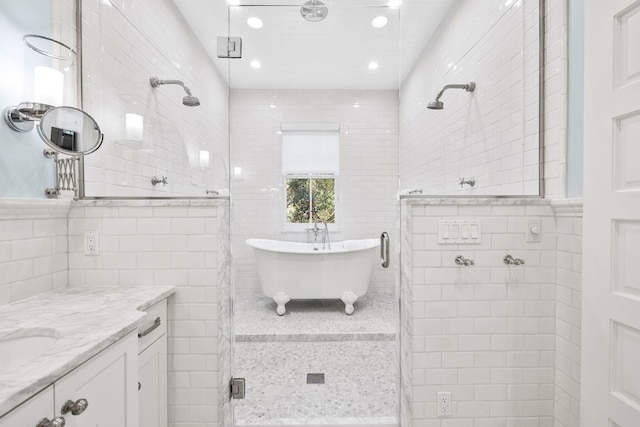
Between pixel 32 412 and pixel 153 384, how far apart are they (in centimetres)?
83

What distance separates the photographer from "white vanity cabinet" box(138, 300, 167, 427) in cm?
127

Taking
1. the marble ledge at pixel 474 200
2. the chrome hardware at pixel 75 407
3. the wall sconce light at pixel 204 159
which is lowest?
the chrome hardware at pixel 75 407

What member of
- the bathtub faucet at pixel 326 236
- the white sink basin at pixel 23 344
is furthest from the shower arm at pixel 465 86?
the white sink basin at pixel 23 344

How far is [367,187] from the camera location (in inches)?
141

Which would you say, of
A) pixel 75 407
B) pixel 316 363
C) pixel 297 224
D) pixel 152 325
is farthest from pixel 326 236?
pixel 75 407

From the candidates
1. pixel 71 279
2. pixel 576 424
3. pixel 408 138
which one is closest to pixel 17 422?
pixel 71 279

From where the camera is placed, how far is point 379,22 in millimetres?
2510

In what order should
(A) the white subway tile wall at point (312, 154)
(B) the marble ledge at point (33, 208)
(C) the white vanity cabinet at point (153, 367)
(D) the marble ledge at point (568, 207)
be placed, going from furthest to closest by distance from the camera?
1. (A) the white subway tile wall at point (312, 154)
2. (D) the marble ledge at point (568, 207)
3. (C) the white vanity cabinet at point (153, 367)
4. (B) the marble ledge at point (33, 208)

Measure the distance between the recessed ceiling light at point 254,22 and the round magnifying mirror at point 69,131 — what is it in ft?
5.44

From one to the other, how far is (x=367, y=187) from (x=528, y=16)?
2.16 meters

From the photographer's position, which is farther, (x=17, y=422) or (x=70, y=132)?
(x=70, y=132)

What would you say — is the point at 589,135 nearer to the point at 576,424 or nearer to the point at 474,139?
the point at 474,139

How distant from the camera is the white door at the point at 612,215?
980 mm

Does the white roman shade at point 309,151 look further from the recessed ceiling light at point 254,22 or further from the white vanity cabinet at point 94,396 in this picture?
the white vanity cabinet at point 94,396
